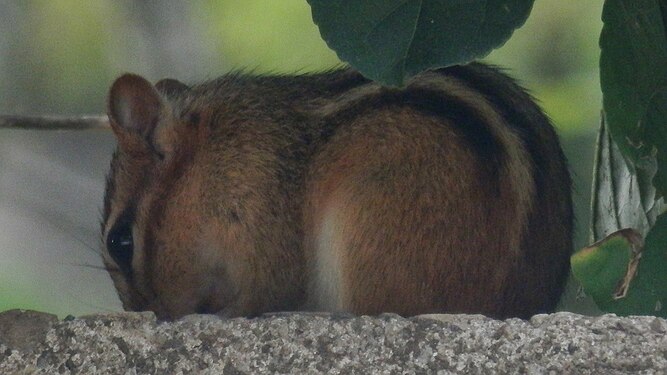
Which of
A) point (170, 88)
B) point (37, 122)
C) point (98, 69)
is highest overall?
point (98, 69)

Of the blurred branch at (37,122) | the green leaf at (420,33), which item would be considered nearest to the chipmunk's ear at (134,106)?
the blurred branch at (37,122)

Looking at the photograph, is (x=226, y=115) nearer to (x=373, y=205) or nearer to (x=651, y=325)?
(x=373, y=205)

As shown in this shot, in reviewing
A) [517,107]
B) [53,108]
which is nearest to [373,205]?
[517,107]

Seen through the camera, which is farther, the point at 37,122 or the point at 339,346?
the point at 37,122

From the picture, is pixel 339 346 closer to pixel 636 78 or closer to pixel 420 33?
pixel 420 33

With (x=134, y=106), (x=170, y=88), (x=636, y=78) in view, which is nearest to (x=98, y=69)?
(x=170, y=88)

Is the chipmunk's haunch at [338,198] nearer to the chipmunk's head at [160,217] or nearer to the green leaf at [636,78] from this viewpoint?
the chipmunk's head at [160,217]

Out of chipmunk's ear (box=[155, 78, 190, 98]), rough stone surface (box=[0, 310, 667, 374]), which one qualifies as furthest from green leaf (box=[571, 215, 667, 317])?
chipmunk's ear (box=[155, 78, 190, 98])
